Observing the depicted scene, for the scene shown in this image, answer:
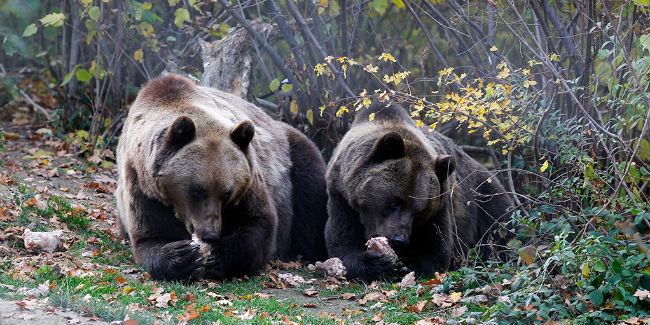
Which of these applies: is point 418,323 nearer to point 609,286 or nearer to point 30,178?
point 609,286

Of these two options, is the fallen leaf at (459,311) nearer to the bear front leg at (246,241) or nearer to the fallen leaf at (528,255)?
the fallen leaf at (528,255)

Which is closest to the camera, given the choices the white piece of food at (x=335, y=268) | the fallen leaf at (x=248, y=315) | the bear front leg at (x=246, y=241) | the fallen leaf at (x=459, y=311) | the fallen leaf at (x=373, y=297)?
the fallen leaf at (x=248, y=315)

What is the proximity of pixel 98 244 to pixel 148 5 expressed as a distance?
463 centimetres

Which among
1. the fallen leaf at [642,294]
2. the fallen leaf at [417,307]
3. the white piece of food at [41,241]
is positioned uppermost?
the white piece of food at [41,241]

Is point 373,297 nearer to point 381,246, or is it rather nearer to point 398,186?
point 381,246

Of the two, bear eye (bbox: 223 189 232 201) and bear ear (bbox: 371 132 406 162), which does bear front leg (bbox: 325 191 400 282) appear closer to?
bear ear (bbox: 371 132 406 162)

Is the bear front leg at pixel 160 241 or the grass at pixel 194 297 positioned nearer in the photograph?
the grass at pixel 194 297

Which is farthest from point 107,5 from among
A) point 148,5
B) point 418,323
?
point 418,323

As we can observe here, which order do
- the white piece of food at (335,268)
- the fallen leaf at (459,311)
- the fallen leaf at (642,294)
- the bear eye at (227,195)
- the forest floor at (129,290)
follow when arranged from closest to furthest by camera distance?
the fallen leaf at (642,294)
the forest floor at (129,290)
the fallen leaf at (459,311)
the bear eye at (227,195)
the white piece of food at (335,268)

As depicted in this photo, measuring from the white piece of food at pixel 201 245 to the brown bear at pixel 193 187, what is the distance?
4cm

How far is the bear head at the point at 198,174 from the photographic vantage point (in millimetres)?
6379

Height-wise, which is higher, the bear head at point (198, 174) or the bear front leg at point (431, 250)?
the bear head at point (198, 174)

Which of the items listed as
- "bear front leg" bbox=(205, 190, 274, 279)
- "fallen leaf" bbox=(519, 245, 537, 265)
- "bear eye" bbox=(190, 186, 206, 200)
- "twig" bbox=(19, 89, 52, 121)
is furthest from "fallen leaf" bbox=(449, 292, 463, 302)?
"twig" bbox=(19, 89, 52, 121)

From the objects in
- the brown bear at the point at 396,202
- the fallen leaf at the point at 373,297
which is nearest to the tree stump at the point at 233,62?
the brown bear at the point at 396,202
